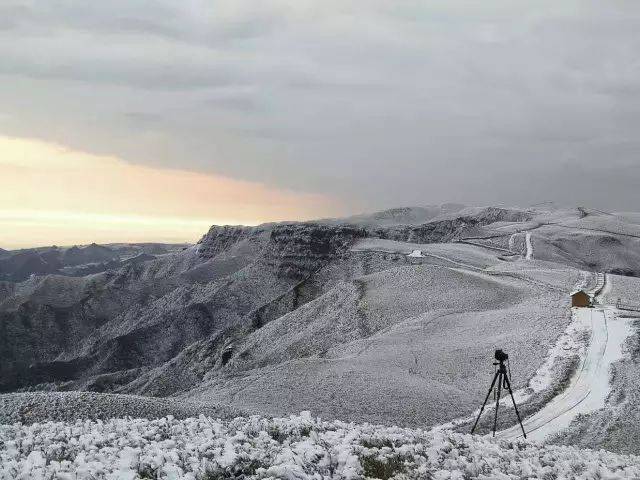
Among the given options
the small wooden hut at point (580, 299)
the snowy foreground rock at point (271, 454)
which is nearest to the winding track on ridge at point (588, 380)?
the small wooden hut at point (580, 299)

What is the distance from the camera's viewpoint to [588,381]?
34.7m

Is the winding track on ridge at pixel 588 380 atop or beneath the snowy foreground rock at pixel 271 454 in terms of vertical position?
beneath

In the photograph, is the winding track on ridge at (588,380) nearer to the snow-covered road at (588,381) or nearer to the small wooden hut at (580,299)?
the snow-covered road at (588,381)

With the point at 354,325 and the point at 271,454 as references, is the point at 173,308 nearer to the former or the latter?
the point at 354,325

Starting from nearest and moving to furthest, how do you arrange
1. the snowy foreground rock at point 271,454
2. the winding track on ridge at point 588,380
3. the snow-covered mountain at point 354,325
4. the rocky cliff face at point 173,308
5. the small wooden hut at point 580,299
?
the snowy foreground rock at point 271,454 → the winding track on ridge at point 588,380 → the snow-covered mountain at point 354,325 → the small wooden hut at point 580,299 → the rocky cliff face at point 173,308

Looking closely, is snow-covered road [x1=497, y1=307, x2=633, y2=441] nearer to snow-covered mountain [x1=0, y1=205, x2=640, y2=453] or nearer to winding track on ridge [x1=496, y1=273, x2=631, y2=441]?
winding track on ridge [x1=496, y1=273, x2=631, y2=441]

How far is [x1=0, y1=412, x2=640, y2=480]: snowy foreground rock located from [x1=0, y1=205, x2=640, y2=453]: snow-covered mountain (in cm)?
812

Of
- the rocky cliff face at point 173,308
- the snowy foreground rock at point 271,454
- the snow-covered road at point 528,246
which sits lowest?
the rocky cliff face at point 173,308

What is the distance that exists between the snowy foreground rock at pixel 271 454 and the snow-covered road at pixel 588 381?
1094cm

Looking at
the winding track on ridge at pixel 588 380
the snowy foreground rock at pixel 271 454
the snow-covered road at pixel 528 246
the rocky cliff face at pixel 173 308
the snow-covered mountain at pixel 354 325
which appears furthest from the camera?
the snow-covered road at pixel 528 246

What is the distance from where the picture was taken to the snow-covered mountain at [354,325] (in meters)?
32.7

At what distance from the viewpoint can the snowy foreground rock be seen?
11.4 metres

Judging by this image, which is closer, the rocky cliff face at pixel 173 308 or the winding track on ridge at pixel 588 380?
the winding track on ridge at pixel 588 380

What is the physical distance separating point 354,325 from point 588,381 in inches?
992
